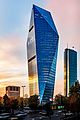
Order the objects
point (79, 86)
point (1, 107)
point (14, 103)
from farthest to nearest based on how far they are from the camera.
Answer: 1. point (1, 107)
2. point (14, 103)
3. point (79, 86)

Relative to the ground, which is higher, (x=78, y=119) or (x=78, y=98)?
(x=78, y=98)

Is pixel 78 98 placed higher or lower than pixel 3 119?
higher

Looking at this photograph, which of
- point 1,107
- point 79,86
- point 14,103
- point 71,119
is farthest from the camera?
point 1,107

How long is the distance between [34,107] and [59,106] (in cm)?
3569

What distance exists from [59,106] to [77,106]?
304ft

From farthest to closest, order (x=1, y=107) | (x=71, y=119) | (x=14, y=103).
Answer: (x=1, y=107)
(x=14, y=103)
(x=71, y=119)

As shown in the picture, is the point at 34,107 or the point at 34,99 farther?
the point at 34,99

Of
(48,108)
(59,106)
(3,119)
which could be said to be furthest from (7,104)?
(3,119)

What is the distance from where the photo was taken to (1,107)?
119 metres

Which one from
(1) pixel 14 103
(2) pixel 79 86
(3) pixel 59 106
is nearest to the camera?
(2) pixel 79 86

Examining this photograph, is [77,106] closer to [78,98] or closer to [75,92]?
[78,98]

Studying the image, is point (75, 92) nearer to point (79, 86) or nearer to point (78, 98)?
point (79, 86)

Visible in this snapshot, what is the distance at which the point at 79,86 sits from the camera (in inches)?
2381

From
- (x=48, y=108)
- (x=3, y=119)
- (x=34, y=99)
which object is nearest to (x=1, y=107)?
(x=34, y=99)
